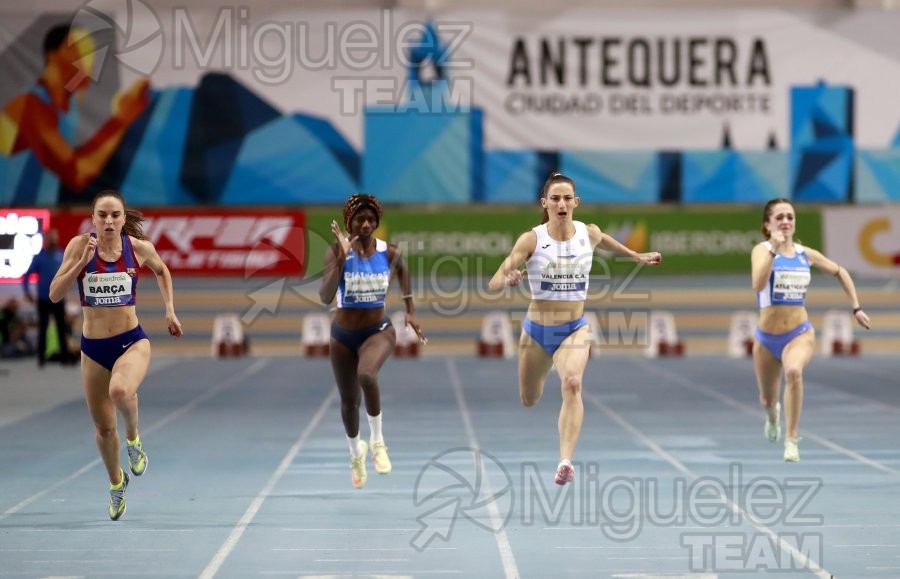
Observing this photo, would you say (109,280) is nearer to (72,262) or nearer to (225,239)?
(72,262)

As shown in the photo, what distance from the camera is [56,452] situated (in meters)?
13.7

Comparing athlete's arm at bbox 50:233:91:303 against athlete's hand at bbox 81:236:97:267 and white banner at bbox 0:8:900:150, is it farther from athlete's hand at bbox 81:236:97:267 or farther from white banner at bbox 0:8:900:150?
white banner at bbox 0:8:900:150

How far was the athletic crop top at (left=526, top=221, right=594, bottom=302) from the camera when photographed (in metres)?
9.72

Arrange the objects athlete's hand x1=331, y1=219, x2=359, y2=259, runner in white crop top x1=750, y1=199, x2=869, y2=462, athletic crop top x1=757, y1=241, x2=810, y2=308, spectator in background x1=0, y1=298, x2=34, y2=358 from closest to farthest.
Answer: athlete's hand x1=331, y1=219, x2=359, y2=259, runner in white crop top x1=750, y1=199, x2=869, y2=462, athletic crop top x1=757, y1=241, x2=810, y2=308, spectator in background x1=0, y1=298, x2=34, y2=358

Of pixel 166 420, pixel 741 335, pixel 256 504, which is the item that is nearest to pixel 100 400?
pixel 256 504

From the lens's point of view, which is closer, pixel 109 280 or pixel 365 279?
pixel 109 280

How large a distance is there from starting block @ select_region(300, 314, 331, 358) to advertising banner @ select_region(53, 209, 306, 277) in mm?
1096

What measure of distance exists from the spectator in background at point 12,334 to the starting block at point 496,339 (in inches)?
337

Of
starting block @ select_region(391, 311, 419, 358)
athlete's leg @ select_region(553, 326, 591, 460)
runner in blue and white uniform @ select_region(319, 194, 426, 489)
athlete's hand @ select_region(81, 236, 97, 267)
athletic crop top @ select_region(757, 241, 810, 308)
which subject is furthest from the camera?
starting block @ select_region(391, 311, 419, 358)

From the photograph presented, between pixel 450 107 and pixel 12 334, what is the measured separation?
9132 mm

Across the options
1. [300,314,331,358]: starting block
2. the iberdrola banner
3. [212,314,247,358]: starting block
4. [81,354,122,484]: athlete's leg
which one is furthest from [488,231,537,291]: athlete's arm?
[212,314,247,358]: starting block

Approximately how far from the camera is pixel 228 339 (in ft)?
88.8
